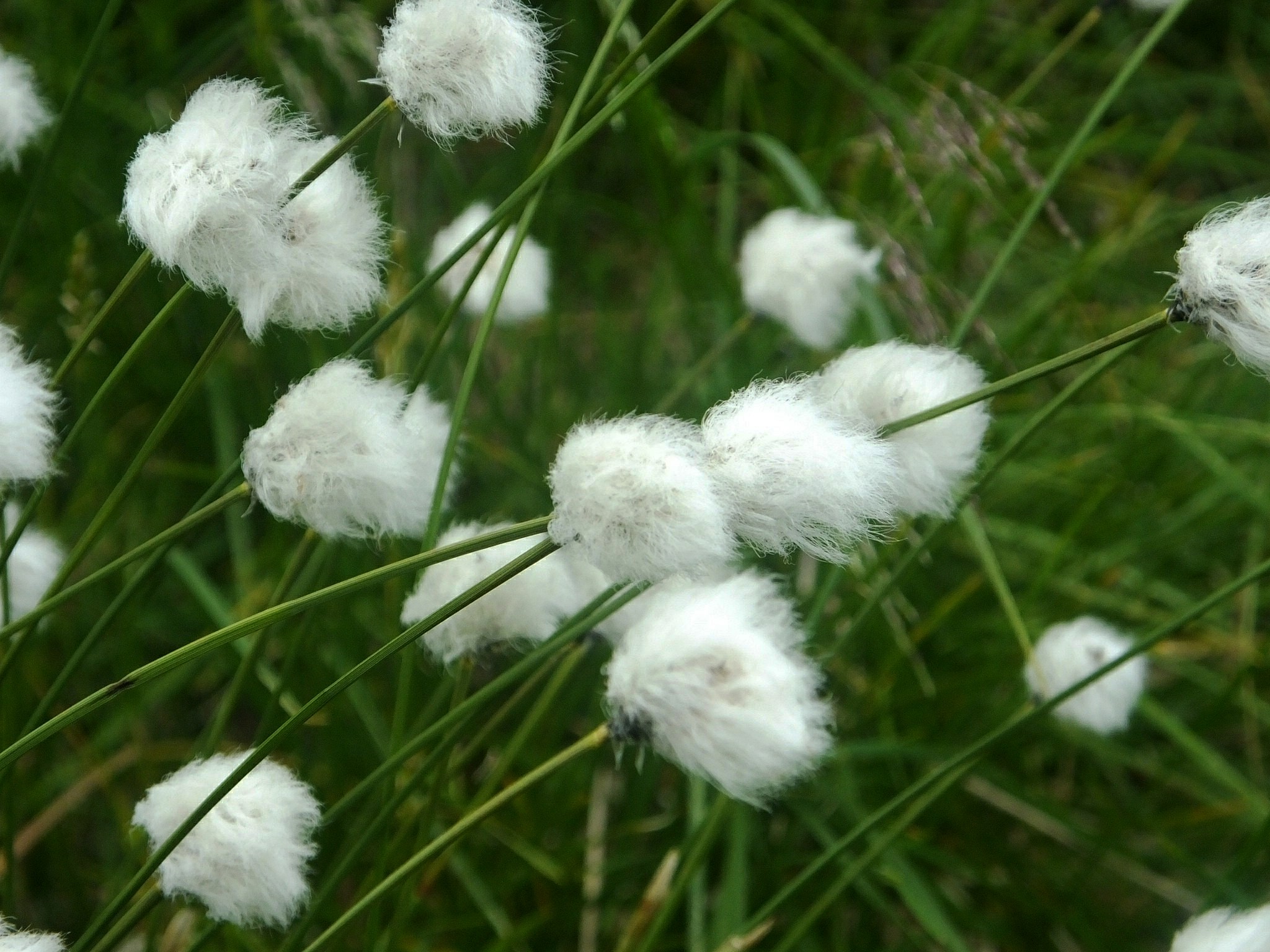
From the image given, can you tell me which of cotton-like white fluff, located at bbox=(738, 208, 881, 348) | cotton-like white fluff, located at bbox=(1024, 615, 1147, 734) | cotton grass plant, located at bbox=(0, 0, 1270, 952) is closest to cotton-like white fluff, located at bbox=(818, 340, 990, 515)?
cotton grass plant, located at bbox=(0, 0, 1270, 952)

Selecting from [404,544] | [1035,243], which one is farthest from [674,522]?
[1035,243]

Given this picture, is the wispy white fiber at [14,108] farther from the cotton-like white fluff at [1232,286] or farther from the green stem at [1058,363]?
the cotton-like white fluff at [1232,286]

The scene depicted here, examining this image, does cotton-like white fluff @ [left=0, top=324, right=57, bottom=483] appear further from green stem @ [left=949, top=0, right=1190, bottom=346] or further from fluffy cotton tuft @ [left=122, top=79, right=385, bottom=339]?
green stem @ [left=949, top=0, right=1190, bottom=346]

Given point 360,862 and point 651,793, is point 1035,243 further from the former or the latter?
point 360,862

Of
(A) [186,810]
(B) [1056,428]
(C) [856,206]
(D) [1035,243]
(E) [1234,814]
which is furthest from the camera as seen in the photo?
(D) [1035,243]

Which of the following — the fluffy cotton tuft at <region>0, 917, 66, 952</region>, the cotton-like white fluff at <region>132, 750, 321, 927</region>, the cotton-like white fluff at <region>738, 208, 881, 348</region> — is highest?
the fluffy cotton tuft at <region>0, 917, 66, 952</region>

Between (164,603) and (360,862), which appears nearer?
(360,862)
